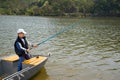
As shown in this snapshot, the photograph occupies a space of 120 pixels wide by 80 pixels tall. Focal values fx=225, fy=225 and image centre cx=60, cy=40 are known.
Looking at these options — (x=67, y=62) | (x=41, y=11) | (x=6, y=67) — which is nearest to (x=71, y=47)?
(x=67, y=62)

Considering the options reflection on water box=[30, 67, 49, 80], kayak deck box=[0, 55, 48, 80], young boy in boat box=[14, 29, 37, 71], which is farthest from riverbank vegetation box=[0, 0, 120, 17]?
young boy in boat box=[14, 29, 37, 71]

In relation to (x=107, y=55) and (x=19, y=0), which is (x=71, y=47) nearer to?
(x=107, y=55)

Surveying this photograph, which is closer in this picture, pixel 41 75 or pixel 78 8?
pixel 41 75

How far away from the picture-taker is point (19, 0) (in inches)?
6324

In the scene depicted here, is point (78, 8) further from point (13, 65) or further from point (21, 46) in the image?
point (21, 46)

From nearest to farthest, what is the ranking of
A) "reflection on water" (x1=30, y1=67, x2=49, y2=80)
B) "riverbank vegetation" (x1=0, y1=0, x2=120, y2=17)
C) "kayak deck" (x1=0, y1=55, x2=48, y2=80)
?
"kayak deck" (x1=0, y1=55, x2=48, y2=80)
"reflection on water" (x1=30, y1=67, x2=49, y2=80)
"riverbank vegetation" (x1=0, y1=0, x2=120, y2=17)

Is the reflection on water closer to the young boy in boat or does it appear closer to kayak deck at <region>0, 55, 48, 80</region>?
kayak deck at <region>0, 55, 48, 80</region>

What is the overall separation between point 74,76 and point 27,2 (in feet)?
485

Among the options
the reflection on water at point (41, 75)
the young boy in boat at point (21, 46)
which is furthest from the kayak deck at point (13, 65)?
the reflection on water at point (41, 75)

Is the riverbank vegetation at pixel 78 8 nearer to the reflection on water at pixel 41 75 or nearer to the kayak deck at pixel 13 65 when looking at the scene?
the reflection on water at pixel 41 75

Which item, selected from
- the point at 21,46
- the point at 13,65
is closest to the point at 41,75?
the point at 13,65

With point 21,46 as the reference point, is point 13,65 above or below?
below

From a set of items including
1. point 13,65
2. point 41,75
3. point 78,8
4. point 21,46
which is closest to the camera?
point 21,46

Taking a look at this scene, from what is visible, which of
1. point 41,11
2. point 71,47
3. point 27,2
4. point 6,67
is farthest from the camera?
point 27,2
